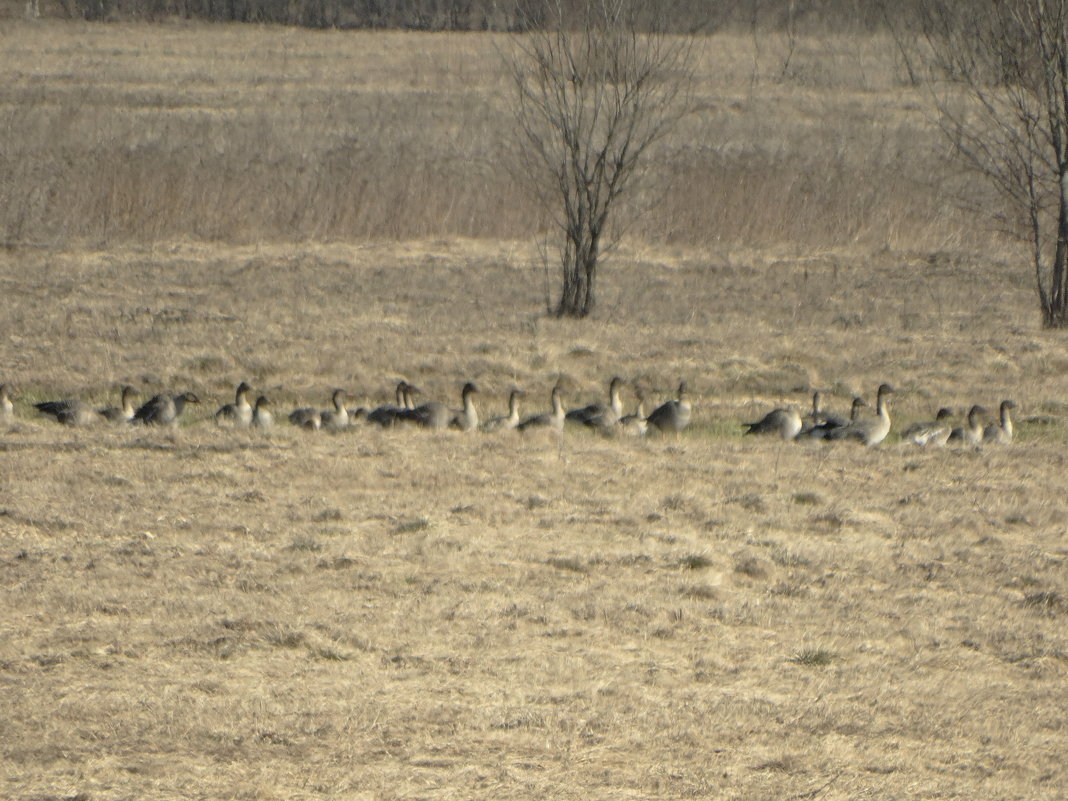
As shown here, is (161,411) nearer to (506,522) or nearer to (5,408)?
(5,408)

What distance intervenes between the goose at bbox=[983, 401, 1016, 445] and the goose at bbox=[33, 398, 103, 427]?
7138 mm

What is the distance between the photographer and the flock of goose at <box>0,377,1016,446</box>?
36.0 feet

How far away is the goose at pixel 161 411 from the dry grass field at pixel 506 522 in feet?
1.99

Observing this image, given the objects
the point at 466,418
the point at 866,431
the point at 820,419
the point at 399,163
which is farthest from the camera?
the point at 399,163

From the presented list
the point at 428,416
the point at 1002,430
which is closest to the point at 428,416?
the point at 428,416

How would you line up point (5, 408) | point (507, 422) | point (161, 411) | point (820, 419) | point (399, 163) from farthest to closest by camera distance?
point (399, 163) < point (820, 419) < point (507, 422) < point (5, 408) < point (161, 411)

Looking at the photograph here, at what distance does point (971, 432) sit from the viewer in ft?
36.6

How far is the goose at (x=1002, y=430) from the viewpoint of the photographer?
1114 centimetres

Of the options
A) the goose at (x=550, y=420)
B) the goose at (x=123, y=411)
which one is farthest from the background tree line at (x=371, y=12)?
the goose at (x=550, y=420)

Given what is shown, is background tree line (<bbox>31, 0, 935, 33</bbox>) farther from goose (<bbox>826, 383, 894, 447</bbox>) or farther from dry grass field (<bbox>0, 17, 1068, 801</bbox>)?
goose (<bbox>826, 383, 894, 447</bbox>)

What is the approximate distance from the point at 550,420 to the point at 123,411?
3.54 metres

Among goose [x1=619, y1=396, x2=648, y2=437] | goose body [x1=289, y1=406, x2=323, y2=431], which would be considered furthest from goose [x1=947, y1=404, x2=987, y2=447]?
goose body [x1=289, y1=406, x2=323, y2=431]

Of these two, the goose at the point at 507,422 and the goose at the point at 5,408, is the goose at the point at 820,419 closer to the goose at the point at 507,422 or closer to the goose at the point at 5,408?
the goose at the point at 507,422

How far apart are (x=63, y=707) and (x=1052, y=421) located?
31.0 ft
